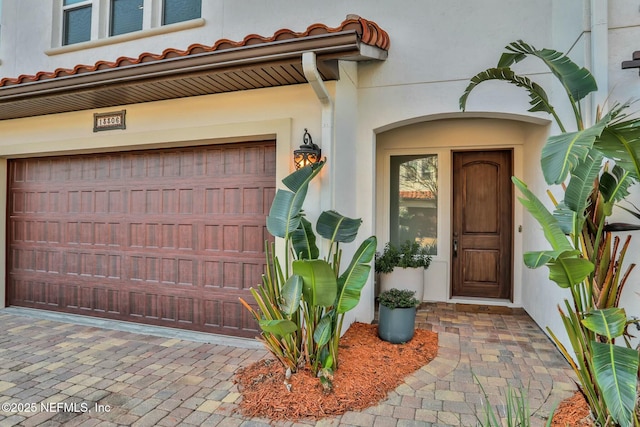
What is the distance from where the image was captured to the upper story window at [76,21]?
6.28 metres

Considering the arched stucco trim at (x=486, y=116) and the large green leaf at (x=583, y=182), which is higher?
the arched stucco trim at (x=486, y=116)

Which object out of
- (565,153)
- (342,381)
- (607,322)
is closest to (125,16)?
(342,381)

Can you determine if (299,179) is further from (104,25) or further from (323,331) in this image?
(104,25)

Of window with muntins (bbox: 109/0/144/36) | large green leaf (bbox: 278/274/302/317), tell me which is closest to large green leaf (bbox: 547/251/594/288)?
large green leaf (bbox: 278/274/302/317)

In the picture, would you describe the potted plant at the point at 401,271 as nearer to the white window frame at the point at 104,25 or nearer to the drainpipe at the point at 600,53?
the drainpipe at the point at 600,53

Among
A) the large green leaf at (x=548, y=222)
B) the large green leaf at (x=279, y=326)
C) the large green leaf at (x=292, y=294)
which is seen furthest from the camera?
the large green leaf at (x=292, y=294)

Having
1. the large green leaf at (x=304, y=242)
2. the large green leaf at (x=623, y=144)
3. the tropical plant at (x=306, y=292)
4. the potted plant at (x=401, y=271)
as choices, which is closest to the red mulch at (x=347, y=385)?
the tropical plant at (x=306, y=292)

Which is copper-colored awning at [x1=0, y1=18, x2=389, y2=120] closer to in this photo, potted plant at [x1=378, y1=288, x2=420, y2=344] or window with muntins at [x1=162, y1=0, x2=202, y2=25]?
window with muntins at [x1=162, y1=0, x2=202, y2=25]

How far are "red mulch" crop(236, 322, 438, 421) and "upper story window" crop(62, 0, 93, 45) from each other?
6.41 m

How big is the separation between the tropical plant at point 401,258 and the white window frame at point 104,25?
4555 millimetres

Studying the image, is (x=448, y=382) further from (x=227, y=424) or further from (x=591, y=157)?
(x=591, y=157)

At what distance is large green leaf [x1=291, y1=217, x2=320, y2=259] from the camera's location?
360 centimetres

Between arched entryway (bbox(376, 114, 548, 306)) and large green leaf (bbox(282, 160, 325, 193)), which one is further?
arched entryway (bbox(376, 114, 548, 306))

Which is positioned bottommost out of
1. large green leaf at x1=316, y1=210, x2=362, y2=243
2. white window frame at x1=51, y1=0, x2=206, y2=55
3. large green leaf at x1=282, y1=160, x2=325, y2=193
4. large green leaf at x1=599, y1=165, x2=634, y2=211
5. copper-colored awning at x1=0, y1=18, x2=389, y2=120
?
large green leaf at x1=316, y1=210, x2=362, y2=243
